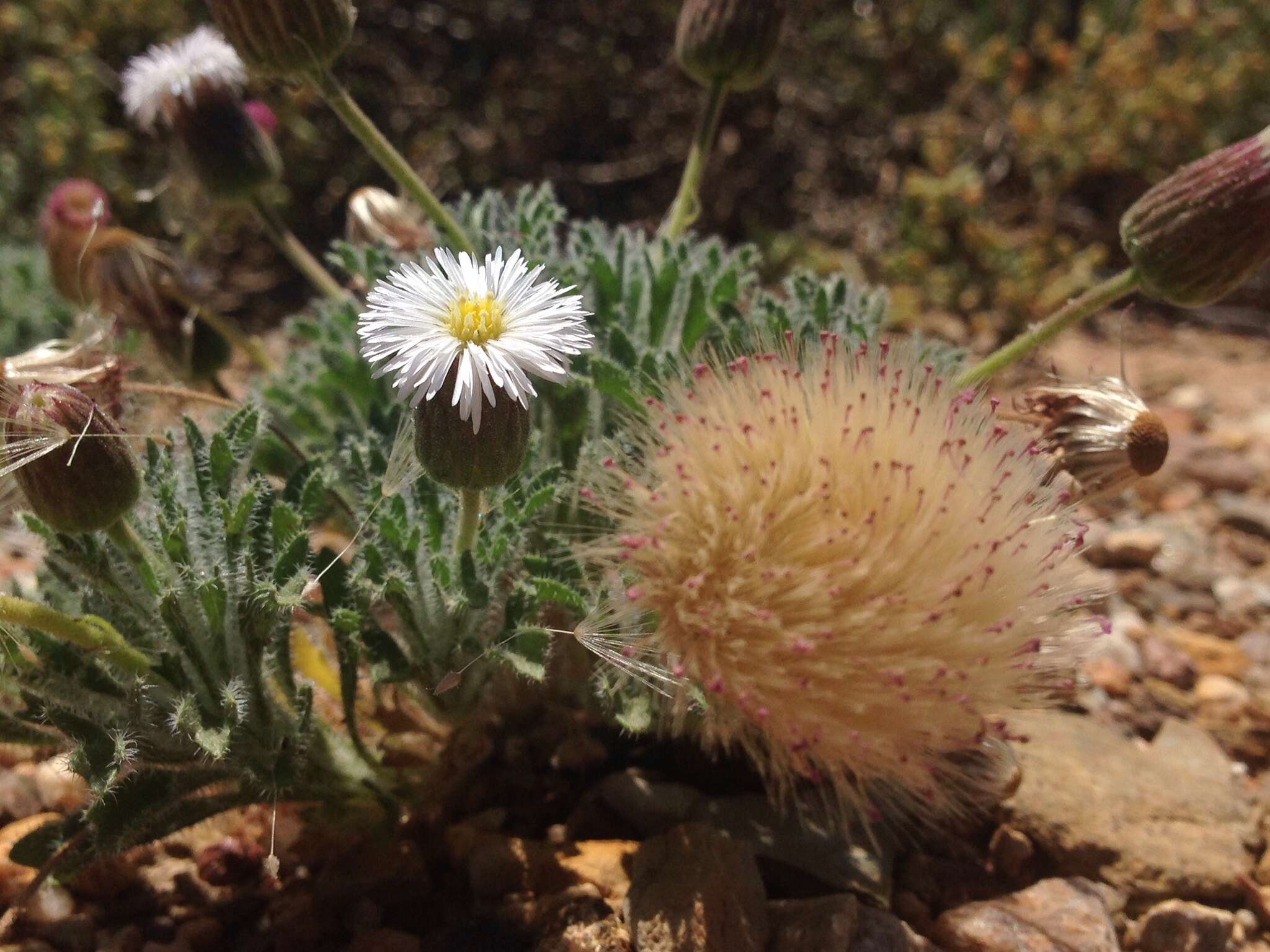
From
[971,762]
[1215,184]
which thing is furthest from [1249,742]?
[1215,184]

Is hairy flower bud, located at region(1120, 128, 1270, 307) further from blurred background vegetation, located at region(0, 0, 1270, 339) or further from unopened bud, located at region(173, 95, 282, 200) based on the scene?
blurred background vegetation, located at region(0, 0, 1270, 339)

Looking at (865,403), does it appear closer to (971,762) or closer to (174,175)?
(971,762)

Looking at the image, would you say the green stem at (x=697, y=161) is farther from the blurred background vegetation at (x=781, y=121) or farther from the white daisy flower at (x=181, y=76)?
the blurred background vegetation at (x=781, y=121)

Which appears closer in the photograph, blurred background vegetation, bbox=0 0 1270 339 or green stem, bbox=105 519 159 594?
green stem, bbox=105 519 159 594

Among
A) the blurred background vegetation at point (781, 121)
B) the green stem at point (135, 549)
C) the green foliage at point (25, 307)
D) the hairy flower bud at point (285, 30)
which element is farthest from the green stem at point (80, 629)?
the blurred background vegetation at point (781, 121)

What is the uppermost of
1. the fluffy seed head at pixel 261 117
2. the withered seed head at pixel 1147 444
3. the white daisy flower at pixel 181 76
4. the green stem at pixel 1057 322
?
the fluffy seed head at pixel 261 117

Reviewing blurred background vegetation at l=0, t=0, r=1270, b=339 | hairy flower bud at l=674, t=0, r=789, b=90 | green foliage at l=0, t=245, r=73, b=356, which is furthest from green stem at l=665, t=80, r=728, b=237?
green foliage at l=0, t=245, r=73, b=356

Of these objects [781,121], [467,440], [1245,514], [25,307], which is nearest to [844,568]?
[467,440]
